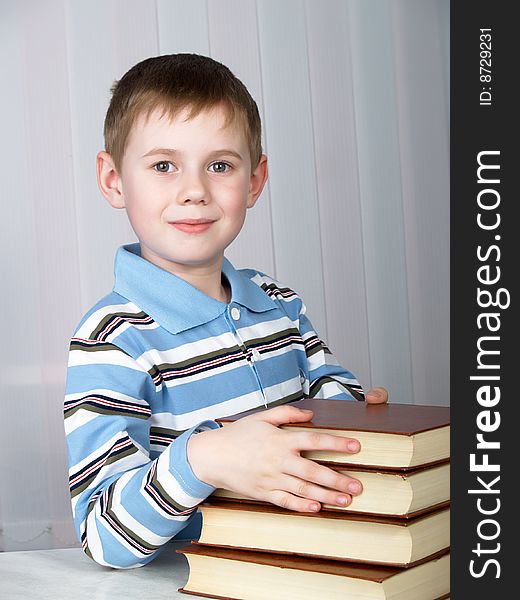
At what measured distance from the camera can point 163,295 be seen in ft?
3.09

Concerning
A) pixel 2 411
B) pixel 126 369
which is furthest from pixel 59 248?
pixel 126 369

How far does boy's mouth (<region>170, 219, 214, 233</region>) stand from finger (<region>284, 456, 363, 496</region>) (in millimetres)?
362

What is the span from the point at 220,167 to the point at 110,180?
15cm

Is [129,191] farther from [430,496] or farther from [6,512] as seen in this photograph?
[6,512]

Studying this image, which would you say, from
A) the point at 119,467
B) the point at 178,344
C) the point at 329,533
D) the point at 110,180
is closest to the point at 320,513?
the point at 329,533

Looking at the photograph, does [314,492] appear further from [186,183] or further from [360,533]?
[186,183]

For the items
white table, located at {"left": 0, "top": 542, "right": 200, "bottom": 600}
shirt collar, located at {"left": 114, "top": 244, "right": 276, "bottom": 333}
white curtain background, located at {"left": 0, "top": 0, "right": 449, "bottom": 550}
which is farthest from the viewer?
white curtain background, located at {"left": 0, "top": 0, "right": 449, "bottom": 550}

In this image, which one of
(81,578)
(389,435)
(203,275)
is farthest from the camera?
(203,275)

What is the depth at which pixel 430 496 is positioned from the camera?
0.61m

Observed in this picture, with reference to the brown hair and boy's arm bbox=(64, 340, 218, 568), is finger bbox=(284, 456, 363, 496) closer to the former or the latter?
boy's arm bbox=(64, 340, 218, 568)

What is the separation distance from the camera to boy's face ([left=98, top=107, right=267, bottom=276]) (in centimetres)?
93

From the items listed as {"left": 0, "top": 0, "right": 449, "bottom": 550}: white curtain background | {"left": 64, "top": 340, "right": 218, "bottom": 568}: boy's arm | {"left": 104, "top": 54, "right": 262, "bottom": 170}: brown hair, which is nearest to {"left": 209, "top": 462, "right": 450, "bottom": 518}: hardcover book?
{"left": 64, "top": 340, "right": 218, "bottom": 568}: boy's arm

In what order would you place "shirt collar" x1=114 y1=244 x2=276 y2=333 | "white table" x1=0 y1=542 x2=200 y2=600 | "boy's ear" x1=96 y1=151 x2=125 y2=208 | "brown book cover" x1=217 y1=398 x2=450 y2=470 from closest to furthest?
"brown book cover" x1=217 y1=398 x2=450 y2=470 < "white table" x1=0 y1=542 x2=200 y2=600 < "shirt collar" x1=114 y1=244 x2=276 y2=333 < "boy's ear" x1=96 y1=151 x2=125 y2=208

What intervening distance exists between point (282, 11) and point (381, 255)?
0.53m
